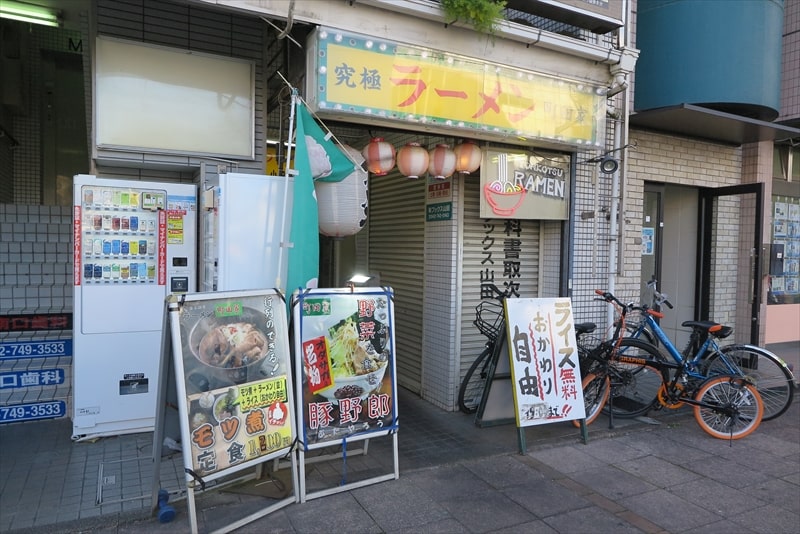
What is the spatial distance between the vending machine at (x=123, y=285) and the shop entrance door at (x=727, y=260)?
7748 millimetres

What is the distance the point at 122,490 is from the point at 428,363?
374 cm

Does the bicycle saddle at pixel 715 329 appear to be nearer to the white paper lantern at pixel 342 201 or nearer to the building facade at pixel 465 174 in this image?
the building facade at pixel 465 174

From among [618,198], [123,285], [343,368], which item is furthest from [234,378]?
[618,198]

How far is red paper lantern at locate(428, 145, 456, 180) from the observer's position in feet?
19.2

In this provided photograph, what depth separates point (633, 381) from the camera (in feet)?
20.6

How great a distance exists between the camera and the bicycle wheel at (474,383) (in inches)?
249

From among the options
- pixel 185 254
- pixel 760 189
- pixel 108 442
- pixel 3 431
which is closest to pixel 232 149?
pixel 185 254

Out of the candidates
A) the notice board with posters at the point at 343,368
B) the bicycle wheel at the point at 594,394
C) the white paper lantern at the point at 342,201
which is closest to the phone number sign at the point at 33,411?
the notice board with posters at the point at 343,368

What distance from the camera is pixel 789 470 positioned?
5.19 metres

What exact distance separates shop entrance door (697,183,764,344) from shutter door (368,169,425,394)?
489cm

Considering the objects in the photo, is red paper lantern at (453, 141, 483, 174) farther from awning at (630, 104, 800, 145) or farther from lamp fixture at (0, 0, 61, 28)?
lamp fixture at (0, 0, 61, 28)

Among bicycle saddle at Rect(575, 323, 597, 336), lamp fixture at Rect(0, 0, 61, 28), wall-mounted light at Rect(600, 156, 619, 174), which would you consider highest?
lamp fixture at Rect(0, 0, 61, 28)

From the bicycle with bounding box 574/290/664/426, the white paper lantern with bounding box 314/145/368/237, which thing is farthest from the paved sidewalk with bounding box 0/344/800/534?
the white paper lantern with bounding box 314/145/368/237

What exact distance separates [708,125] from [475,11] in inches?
168
